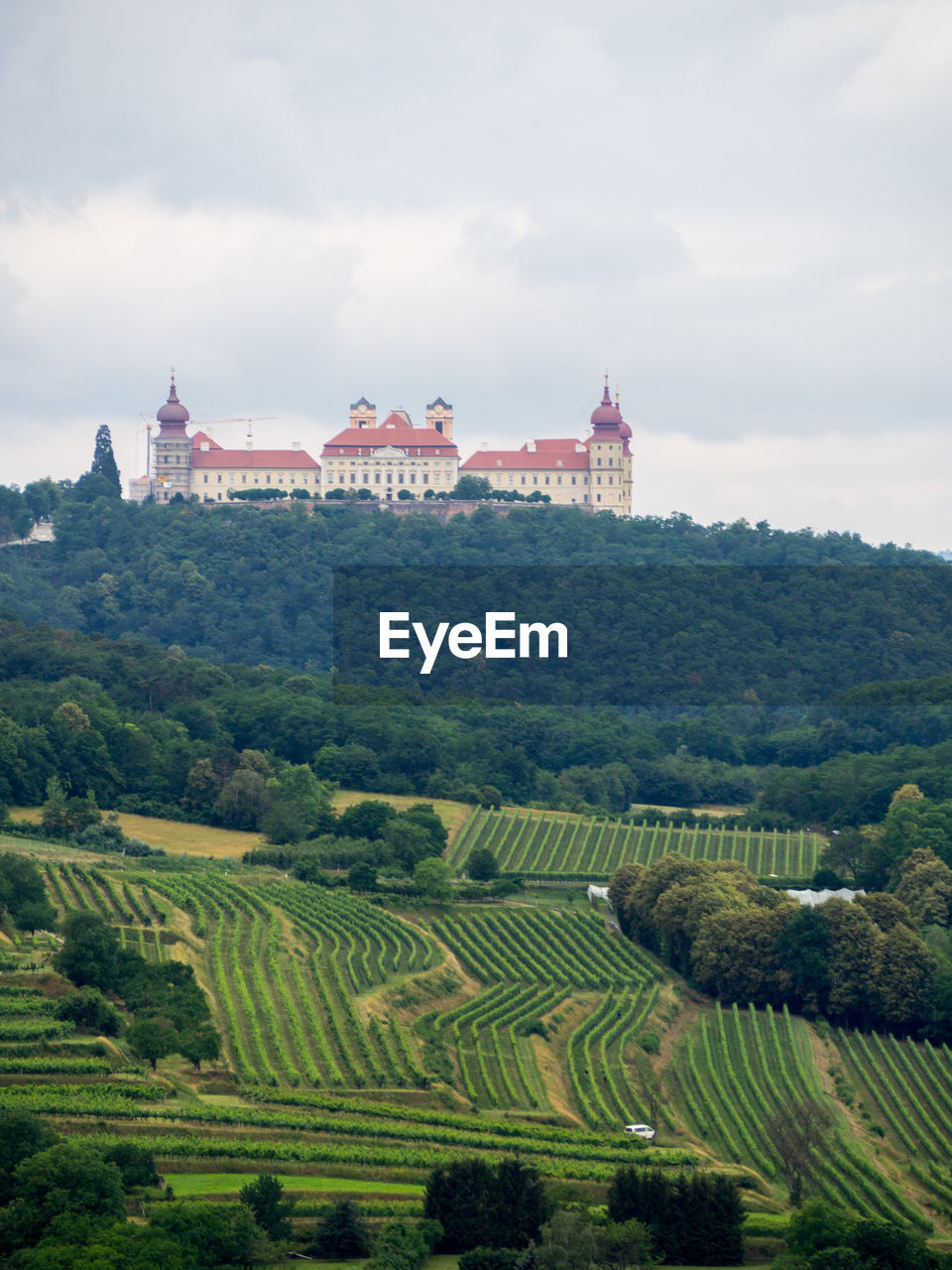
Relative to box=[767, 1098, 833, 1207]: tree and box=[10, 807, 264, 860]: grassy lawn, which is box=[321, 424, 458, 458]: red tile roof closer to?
box=[10, 807, 264, 860]: grassy lawn

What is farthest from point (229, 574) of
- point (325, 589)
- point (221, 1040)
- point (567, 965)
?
point (221, 1040)

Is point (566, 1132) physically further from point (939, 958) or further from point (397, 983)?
point (939, 958)

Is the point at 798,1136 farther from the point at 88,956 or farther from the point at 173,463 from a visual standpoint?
the point at 173,463

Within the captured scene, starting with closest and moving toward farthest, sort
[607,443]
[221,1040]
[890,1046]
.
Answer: [221,1040]
[890,1046]
[607,443]

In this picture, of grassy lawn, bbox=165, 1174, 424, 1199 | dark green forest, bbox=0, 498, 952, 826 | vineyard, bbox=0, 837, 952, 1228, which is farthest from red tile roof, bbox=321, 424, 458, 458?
grassy lawn, bbox=165, 1174, 424, 1199

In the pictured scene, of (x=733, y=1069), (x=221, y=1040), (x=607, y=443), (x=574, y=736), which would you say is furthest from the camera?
(x=607, y=443)

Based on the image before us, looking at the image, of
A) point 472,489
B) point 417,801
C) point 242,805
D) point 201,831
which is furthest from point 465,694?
point 201,831
